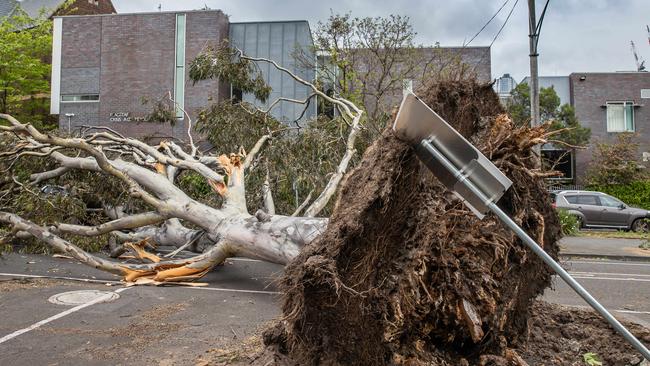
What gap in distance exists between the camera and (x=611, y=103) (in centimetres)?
2991

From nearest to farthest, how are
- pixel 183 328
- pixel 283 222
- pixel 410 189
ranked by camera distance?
pixel 410 189 < pixel 183 328 < pixel 283 222

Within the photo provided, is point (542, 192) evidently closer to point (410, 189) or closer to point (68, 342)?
point (410, 189)

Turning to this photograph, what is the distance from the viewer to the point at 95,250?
10023 millimetres

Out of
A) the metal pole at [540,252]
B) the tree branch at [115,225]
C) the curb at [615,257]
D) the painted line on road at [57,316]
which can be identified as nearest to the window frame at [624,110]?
the curb at [615,257]

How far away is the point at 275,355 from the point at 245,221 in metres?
4.20

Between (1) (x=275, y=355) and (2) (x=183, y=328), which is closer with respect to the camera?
(1) (x=275, y=355)

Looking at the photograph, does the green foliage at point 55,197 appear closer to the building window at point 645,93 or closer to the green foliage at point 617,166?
the green foliage at point 617,166

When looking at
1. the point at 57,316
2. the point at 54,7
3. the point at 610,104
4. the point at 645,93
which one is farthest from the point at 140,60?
the point at 645,93

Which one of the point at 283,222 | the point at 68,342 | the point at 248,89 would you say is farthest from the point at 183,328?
the point at 248,89

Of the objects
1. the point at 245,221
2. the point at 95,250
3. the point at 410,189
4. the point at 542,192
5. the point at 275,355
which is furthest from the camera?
the point at 95,250

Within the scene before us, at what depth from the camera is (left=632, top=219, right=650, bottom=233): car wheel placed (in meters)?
19.0

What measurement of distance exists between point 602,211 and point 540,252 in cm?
2000

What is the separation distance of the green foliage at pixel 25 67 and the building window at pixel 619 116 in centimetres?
3255

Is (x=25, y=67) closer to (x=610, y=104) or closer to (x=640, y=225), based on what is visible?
(x=640, y=225)
